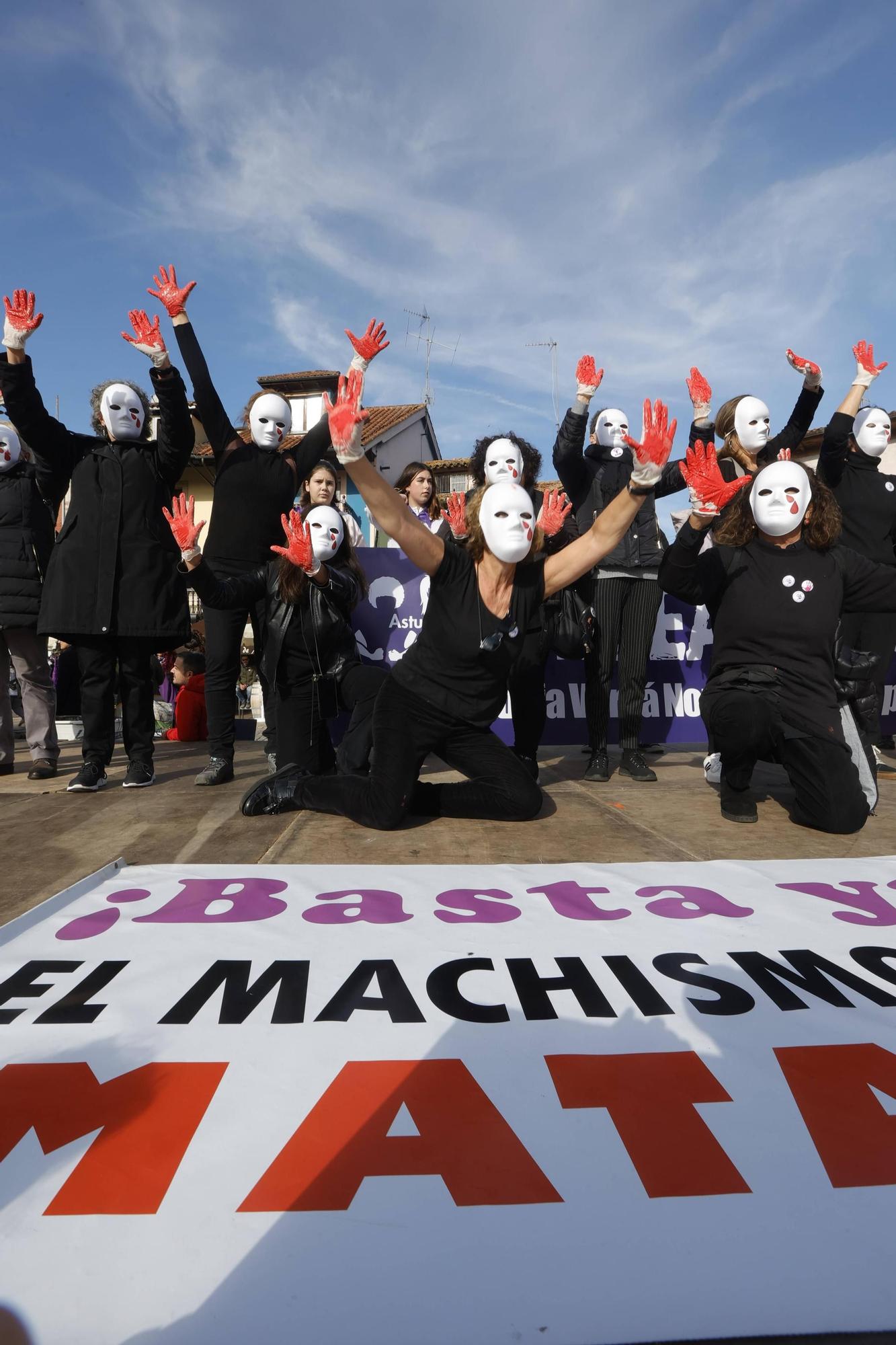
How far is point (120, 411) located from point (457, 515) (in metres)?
1.77

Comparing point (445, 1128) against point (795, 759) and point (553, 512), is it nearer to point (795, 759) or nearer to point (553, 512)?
point (795, 759)

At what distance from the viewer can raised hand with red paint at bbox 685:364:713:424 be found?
4125 mm

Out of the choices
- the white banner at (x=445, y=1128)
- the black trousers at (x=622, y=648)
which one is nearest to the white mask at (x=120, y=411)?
the black trousers at (x=622, y=648)

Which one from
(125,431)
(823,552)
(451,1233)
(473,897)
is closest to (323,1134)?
(451,1233)

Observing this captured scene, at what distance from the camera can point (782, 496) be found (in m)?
3.31

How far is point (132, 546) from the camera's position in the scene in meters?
4.05

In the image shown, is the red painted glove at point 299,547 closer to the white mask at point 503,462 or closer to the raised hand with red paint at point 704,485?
the white mask at point 503,462

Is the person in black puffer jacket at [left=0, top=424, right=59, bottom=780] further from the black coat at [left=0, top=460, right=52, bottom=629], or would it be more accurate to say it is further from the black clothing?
the black clothing

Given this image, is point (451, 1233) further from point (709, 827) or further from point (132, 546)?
point (132, 546)

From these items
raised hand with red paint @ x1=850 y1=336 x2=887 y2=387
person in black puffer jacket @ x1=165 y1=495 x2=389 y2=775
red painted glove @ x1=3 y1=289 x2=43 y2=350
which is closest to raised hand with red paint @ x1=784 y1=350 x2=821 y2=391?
raised hand with red paint @ x1=850 y1=336 x2=887 y2=387

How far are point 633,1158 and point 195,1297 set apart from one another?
1.93 ft

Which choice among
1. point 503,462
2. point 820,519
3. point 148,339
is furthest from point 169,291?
point 820,519

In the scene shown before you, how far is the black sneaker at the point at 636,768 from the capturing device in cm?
419

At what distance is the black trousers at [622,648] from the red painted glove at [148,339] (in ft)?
7.98
